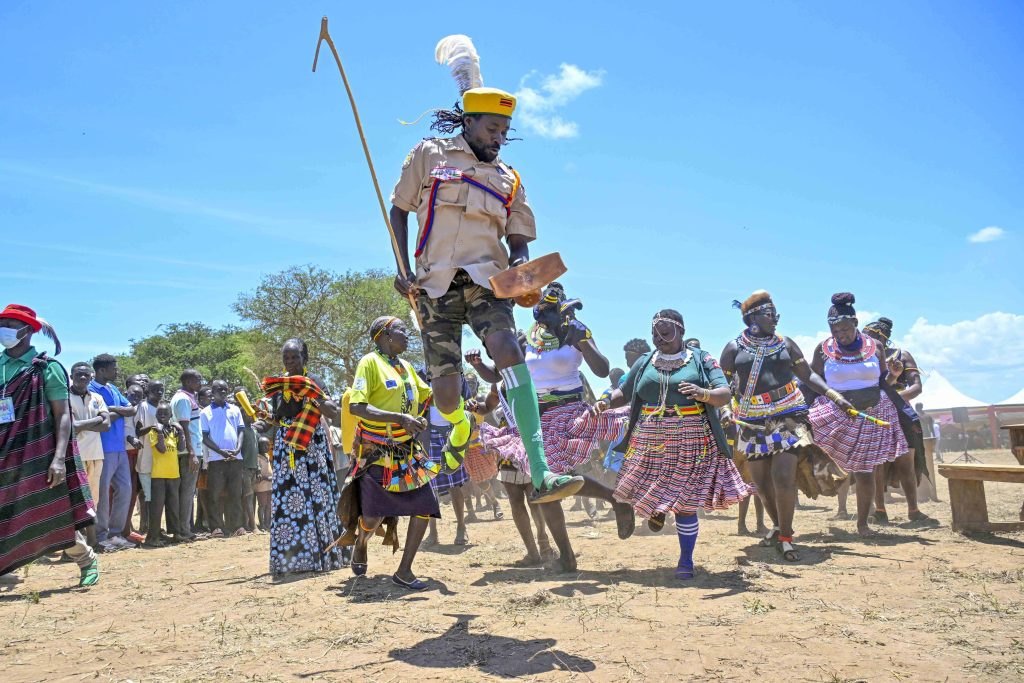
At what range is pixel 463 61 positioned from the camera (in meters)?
4.30

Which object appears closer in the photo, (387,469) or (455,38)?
(455,38)

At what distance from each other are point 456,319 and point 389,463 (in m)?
2.29

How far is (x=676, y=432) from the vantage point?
623cm

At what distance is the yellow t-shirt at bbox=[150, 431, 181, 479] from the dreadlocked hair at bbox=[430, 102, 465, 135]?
7700mm

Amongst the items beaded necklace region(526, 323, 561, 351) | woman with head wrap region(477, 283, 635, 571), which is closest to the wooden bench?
woman with head wrap region(477, 283, 635, 571)

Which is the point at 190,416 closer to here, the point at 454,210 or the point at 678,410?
the point at 678,410

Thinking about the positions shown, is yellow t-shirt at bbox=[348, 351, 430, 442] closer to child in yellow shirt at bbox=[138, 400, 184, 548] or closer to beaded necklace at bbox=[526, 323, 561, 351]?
beaded necklace at bbox=[526, 323, 561, 351]

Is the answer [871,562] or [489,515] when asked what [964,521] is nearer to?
[871,562]

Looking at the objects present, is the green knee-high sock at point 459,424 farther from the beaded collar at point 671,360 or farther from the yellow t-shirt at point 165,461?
the yellow t-shirt at point 165,461

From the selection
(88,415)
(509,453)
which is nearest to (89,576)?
(88,415)

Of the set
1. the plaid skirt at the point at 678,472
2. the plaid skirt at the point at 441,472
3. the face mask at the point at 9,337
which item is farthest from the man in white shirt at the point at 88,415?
the plaid skirt at the point at 678,472

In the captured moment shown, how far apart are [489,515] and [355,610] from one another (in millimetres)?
8032

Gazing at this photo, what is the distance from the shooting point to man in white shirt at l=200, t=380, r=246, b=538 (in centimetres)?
1112

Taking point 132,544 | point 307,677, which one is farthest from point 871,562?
point 132,544
